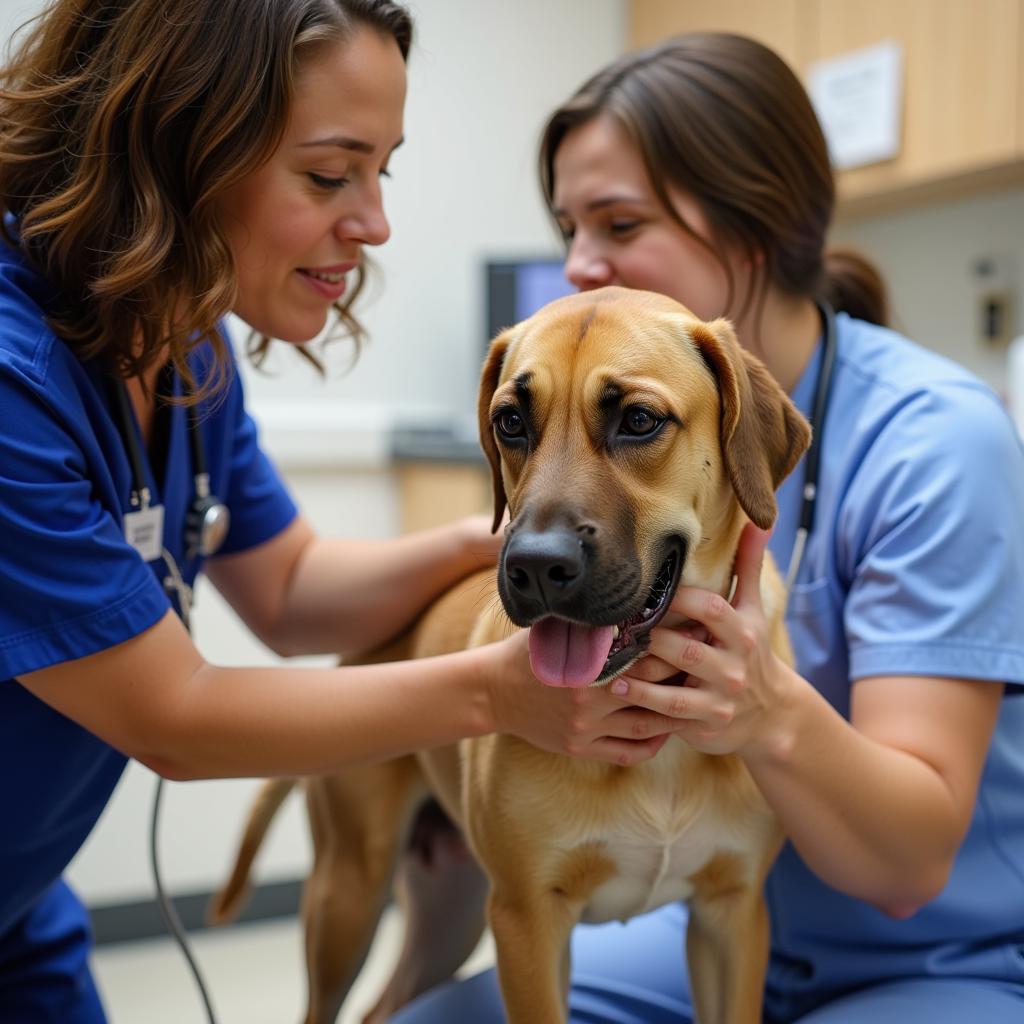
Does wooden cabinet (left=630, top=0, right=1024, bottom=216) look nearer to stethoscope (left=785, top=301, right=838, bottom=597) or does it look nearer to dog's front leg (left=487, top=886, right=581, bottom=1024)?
stethoscope (left=785, top=301, right=838, bottom=597)

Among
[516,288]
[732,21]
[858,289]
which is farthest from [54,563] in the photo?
[732,21]

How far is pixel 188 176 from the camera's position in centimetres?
115

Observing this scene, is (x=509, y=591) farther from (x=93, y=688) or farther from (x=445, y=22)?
(x=445, y=22)

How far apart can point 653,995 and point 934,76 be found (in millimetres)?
2202

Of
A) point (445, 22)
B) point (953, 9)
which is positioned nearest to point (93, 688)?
point (953, 9)

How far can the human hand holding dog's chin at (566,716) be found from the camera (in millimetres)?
1041

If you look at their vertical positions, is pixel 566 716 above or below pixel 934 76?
below

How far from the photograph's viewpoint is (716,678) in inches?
40.0

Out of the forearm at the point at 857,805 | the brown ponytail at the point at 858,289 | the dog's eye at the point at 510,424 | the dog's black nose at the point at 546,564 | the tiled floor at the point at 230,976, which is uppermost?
the brown ponytail at the point at 858,289

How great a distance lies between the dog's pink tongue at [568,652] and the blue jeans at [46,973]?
2.94ft

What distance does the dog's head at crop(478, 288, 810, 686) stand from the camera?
0.96 meters

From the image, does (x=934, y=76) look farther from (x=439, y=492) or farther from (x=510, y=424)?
(x=510, y=424)

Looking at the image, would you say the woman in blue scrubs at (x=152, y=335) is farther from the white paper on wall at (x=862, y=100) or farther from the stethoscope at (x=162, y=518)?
the white paper on wall at (x=862, y=100)

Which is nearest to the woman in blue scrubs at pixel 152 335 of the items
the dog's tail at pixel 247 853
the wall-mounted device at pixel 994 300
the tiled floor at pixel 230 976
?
the dog's tail at pixel 247 853
